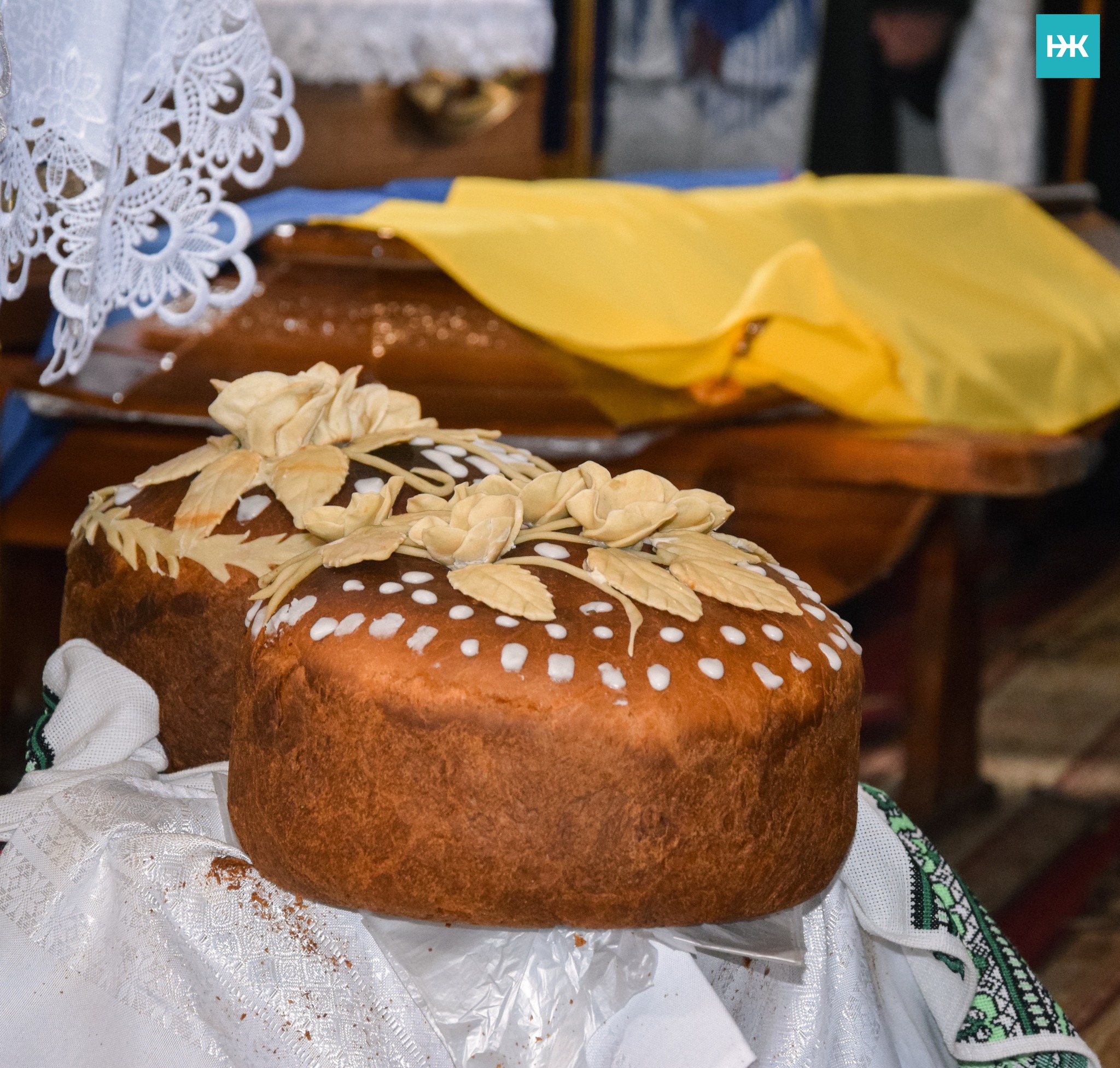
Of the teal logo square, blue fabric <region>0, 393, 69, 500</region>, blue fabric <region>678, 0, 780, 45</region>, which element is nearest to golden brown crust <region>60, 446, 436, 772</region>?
blue fabric <region>0, 393, 69, 500</region>

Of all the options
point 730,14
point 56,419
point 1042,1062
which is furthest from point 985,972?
point 730,14

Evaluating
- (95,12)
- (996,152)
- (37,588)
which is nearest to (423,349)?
(95,12)

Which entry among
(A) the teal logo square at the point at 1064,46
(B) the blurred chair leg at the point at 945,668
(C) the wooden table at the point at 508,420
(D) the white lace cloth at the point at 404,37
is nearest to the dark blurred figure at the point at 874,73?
(A) the teal logo square at the point at 1064,46

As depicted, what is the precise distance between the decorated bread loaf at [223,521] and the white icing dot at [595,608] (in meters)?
0.14

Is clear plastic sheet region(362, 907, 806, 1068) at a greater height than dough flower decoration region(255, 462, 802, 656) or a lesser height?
lesser

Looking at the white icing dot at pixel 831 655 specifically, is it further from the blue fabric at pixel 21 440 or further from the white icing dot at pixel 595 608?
the blue fabric at pixel 21 440

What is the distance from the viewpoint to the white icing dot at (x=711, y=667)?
543mm

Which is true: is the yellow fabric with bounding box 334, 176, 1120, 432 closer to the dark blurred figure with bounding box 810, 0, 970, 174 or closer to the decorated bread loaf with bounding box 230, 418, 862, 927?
the decorated bread loaf with bounding box 230, 418, 862, 927

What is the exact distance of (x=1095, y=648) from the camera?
9.49 ft

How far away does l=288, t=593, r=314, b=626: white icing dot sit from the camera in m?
0.58

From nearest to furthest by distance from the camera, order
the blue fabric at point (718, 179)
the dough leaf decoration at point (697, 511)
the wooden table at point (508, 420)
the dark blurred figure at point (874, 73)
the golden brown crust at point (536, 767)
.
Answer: the golden brown crust at point (536, 767)
the dough leaf decoration at point (697, 511)
the wooden table at point (508, 420)
the blue fabric at point (718, 179)
the dark blurred figure at point (874, 73)

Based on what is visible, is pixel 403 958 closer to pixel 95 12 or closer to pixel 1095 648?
pixel 95 12

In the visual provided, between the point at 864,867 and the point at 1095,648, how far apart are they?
7.79ft

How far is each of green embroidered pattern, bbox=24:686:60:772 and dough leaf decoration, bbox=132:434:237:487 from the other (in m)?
0.12
